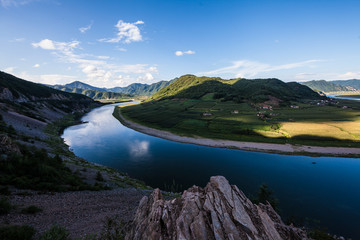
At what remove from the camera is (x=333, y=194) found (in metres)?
31.1

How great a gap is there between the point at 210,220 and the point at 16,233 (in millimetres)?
13796

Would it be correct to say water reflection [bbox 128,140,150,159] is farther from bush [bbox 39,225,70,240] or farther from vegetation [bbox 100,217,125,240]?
bush [bbox 39,225,70,240]

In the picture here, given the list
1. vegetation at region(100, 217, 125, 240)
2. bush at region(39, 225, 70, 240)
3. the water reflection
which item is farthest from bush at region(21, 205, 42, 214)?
the water reflection

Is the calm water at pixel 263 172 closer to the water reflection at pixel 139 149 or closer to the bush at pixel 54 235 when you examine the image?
the water reflection at pixel 139 149

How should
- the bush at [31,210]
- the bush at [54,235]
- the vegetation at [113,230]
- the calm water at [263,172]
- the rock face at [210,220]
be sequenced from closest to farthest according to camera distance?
the rock face at [210,220]
the bush at [54,235]
the vegetation at [113,230]
the bush at [31,210]
the calm water at [263,172]

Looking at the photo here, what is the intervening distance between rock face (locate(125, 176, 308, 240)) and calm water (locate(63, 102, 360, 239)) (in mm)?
21946

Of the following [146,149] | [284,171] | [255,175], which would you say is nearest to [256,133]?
[284,171]

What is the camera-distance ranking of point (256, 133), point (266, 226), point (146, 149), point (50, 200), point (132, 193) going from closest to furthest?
point (266, 226) < point (50, 200) < point (132, 193) < point (146, 149) < point (256, 133)

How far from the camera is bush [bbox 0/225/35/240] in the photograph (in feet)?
31.9

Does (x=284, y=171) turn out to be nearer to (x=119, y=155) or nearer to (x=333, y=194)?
(x=333, y=194)

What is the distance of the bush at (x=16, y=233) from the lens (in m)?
9.72

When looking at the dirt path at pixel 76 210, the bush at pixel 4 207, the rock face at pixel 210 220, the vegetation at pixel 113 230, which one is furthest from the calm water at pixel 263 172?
the bush at pixel 4 207

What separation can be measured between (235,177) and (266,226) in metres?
28.7

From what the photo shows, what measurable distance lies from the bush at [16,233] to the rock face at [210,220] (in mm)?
7228
